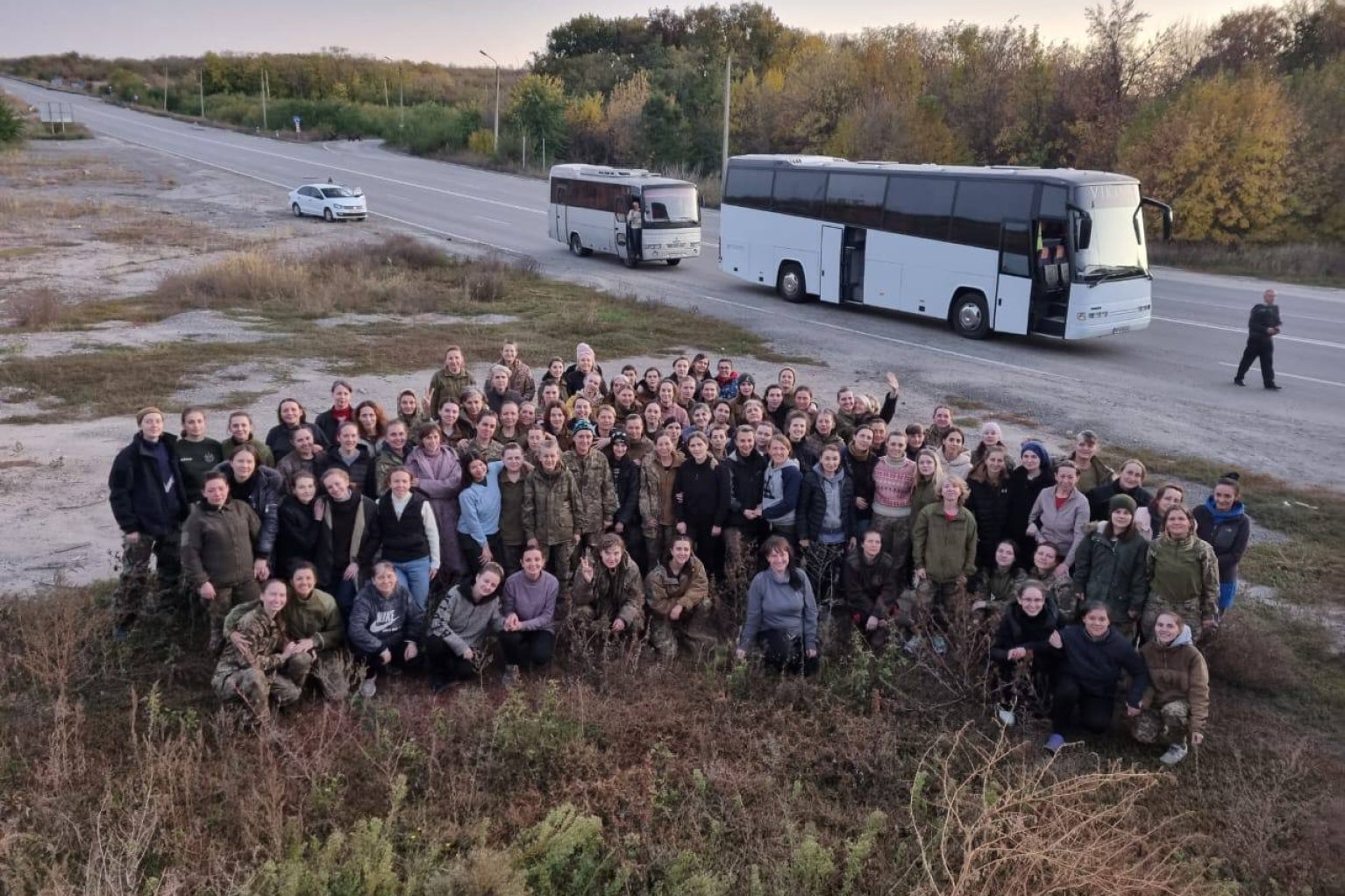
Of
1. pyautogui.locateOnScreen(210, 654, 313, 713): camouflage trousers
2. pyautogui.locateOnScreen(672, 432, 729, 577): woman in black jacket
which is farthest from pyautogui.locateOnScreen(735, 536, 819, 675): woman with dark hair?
pyautogui.locateOnScreen(210, 654, 313, 713): camouflage trousers

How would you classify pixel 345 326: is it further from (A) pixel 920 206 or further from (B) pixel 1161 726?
(B) pixel 1161 726

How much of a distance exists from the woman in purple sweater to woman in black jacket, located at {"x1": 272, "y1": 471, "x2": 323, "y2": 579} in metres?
1.43

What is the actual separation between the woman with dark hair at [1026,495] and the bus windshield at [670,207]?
21.1 m

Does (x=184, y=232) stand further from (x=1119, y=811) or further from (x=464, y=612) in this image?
(x=1119, y=811)

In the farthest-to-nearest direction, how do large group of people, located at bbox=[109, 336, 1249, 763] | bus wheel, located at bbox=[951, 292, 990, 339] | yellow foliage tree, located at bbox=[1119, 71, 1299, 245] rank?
yellow foliage tree, located at bbox=[1119, 71, 1299, 245]
bus wheel, located at bbox=[951, 292, 990, 339]
large group of people, located at bbox=[109, 336, 1249, 763]

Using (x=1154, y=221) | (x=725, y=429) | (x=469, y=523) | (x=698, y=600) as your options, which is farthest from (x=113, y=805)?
(x=1154, y=221)

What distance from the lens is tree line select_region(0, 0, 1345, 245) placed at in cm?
2858

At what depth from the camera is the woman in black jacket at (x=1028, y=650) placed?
278 inches

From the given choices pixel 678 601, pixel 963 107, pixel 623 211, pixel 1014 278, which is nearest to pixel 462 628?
pixel 678 601

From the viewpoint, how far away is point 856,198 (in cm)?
2198

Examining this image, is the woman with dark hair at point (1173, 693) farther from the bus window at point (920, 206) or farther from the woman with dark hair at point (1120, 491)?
the bus window at point (920, 206)

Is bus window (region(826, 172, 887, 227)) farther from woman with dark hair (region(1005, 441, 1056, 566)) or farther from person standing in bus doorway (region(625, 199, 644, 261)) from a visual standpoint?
woman with dark hair (region(1005, 441, 1056, 566))

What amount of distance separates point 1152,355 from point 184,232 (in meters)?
28.6

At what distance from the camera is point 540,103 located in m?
54.4
